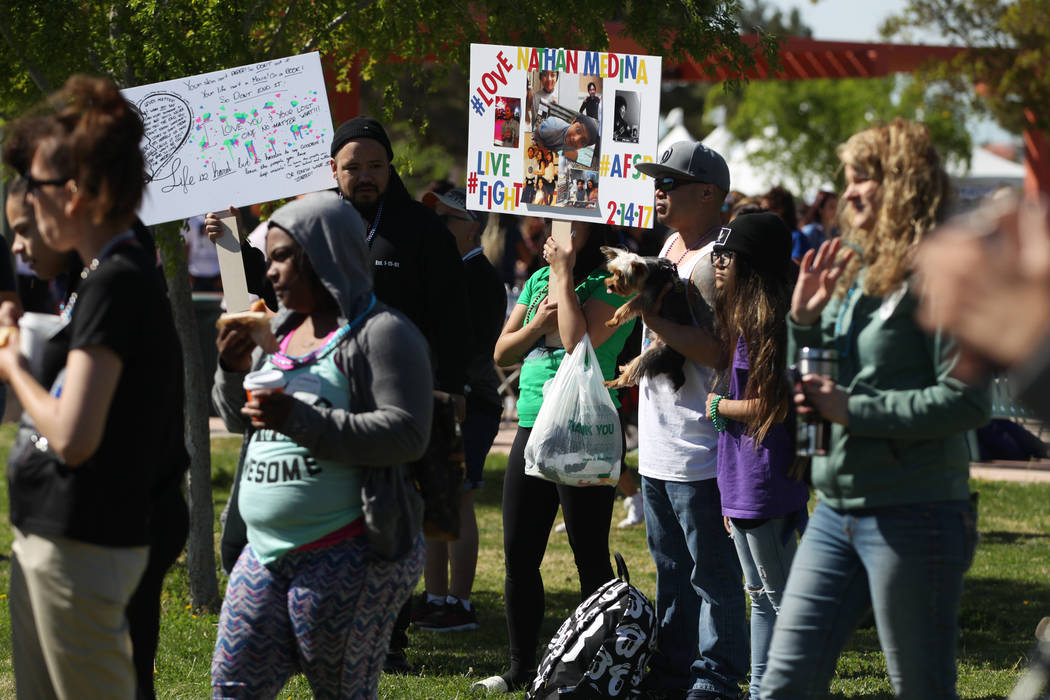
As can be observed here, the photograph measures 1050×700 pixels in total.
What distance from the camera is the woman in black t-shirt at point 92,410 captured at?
2883 millimetres

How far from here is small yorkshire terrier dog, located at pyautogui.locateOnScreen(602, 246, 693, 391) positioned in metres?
4.41

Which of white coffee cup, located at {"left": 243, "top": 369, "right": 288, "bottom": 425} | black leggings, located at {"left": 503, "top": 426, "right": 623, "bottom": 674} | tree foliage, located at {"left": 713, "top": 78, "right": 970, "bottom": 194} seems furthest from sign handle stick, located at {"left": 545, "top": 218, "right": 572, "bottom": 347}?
tree foliage, located at {"left": 713, "top": 78, "right": 970, "bottom": 194}

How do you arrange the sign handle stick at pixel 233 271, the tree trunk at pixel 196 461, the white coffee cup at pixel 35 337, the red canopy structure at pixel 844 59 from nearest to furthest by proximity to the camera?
the white coffee cup at pixel 35 337 → the sign handle stick at pixel 233 271 → the tree trunk at pixel 196 461 → the red canopy structure at pixel 844 59

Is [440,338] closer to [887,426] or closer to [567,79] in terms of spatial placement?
[567,79]

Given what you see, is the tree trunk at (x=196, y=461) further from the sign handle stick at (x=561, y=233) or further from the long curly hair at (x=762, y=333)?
the long curly hair at (x=762, y=333)

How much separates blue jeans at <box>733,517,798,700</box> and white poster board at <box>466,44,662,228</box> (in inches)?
53.2

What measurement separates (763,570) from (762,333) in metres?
0.86

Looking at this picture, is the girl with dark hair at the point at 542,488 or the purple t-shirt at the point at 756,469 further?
the girl with dark hair at the point at 542,488

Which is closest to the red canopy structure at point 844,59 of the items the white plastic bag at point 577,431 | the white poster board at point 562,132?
the white poster board at point 562,132

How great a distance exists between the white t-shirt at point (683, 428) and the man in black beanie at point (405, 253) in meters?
0.79

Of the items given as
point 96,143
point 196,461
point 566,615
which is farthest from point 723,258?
point 196,461

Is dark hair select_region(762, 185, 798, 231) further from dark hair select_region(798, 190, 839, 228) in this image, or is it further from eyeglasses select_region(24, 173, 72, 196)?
eyeglasses select_region(24, 173, 72, 196)

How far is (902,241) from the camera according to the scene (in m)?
3.21

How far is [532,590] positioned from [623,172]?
71.1 inches
